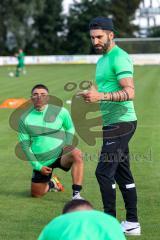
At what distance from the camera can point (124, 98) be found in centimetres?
637

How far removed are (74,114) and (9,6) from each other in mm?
65106

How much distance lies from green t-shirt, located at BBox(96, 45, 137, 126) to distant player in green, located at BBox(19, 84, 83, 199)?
1974 mm

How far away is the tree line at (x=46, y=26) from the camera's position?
8050 centimetres

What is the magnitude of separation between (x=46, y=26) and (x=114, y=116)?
80722mm

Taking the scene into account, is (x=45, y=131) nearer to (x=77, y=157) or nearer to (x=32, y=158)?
(x=32, y=158)

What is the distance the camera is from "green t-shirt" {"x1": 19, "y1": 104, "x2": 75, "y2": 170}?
29.8 feet

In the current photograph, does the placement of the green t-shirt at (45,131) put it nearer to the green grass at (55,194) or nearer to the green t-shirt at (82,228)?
the green grass at (55,194)

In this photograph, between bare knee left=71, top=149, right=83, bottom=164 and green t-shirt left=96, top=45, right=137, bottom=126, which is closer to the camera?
green t-shirt left=96, top=45, right=137, bottom=126

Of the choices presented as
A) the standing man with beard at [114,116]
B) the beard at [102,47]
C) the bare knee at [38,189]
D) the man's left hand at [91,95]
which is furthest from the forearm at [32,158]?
the man's left hand at [91,95]

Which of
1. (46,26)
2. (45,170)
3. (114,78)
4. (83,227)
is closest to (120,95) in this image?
(114,78)

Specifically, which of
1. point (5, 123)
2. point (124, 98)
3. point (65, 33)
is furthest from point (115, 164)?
point (65, 33)

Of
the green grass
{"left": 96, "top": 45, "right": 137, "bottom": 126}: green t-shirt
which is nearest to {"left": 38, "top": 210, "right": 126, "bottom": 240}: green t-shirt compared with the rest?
{"left": 96, "top": 45, "right": 137, "bottom": 126}: green t-shirt

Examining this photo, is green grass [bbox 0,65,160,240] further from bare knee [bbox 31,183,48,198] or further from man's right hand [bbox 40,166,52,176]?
man's right hand [bbox 40,166,52,176]

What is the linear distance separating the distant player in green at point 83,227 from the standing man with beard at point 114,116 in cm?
276
